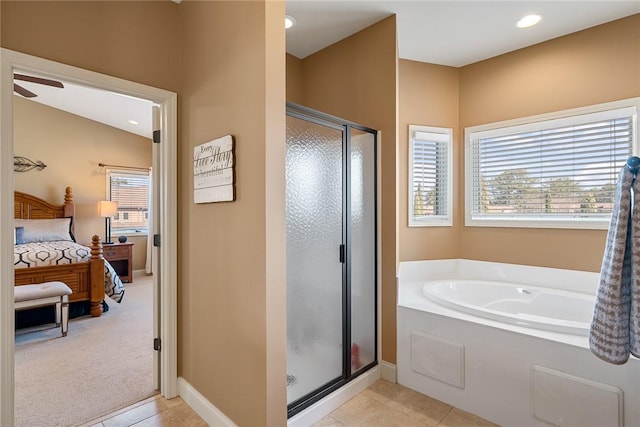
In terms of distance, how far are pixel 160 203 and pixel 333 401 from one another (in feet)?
5.68

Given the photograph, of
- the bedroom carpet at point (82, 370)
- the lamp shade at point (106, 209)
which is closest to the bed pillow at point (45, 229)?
the lamp shade at point (106, 209)

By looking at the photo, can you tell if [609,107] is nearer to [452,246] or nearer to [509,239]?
[509,239]

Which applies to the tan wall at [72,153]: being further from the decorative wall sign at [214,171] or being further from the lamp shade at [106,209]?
the decorative wall sign at [214,171]

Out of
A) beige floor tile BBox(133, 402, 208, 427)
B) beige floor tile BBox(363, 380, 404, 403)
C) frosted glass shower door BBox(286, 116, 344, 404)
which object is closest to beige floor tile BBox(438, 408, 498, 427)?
beige floor tile BBox(363, 380, 404, 403)

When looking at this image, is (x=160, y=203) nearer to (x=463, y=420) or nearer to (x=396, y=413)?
(x=396, y=413)

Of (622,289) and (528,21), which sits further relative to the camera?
(528,21)

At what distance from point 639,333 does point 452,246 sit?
2131 millimetres

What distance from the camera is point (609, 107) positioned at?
258 centimetres

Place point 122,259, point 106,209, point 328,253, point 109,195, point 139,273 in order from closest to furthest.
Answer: point 328,253 < point 106,209 < point 122,259 < point 109,195 < point 139,273

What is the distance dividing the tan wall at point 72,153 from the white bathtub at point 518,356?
5.62 m

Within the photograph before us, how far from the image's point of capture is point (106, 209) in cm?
552

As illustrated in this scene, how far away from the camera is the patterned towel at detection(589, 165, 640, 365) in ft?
4.11

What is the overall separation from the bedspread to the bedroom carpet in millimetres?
365

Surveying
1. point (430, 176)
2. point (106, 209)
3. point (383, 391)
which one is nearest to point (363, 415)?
point (383, 391)
